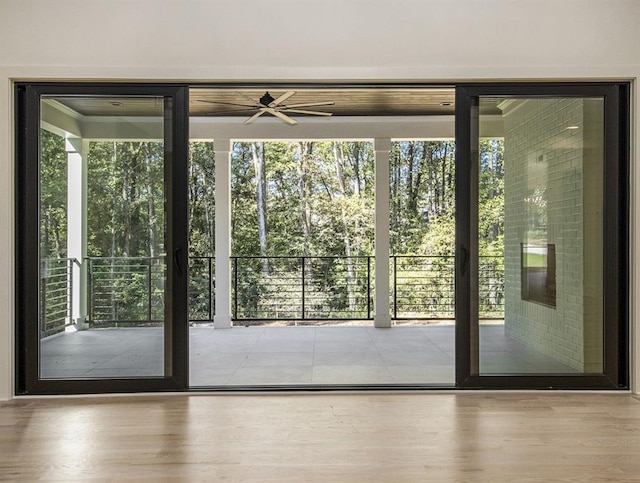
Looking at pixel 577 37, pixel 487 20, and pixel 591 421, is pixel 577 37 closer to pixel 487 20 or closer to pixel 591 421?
pixel 487 20

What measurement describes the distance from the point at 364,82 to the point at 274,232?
8393mm

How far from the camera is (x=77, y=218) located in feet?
12.0

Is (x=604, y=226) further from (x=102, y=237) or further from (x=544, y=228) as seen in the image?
(x=102, y=237)

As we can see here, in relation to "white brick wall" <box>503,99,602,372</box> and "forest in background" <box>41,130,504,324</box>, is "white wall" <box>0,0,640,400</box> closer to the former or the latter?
"white brick wall" <box>503,99,602,372</box>

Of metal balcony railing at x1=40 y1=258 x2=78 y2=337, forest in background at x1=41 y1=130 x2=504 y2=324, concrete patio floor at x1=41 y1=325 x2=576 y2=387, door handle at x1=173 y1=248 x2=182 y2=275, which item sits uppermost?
forest in background at x1=41 y1=130 x2=504 y2=324

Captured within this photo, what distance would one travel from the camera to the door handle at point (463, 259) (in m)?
3.69

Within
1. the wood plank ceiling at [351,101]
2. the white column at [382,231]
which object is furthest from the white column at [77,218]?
the white column at [382,231]

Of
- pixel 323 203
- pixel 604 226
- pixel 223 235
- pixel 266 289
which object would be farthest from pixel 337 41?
pixel 323 203

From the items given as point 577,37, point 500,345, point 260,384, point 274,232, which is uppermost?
point 577,37

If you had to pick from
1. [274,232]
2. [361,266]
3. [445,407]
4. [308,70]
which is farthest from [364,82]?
[274,232]

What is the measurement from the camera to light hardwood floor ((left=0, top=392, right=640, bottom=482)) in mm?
2418

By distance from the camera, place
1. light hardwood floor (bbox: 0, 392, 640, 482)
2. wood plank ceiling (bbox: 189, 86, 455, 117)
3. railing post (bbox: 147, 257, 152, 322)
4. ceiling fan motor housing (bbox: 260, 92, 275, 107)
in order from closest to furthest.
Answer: light hardwood floor (bbox: 0, 392, 640, 482) → railing post (bbox: 147, 257, 152, 322) → ceiling fan motor housing (bbox: 260, 92, 275, 107) → wood plank ceiling (bbox: 189, 86, 455, 117)

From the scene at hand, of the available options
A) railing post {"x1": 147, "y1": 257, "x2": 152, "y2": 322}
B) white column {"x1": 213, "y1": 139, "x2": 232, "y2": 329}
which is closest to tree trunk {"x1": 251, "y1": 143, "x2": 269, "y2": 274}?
white column {"x1": 213, "y1": 139, "x2": 232, "y2": 329}

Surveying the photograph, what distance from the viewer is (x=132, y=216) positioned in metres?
3.69
